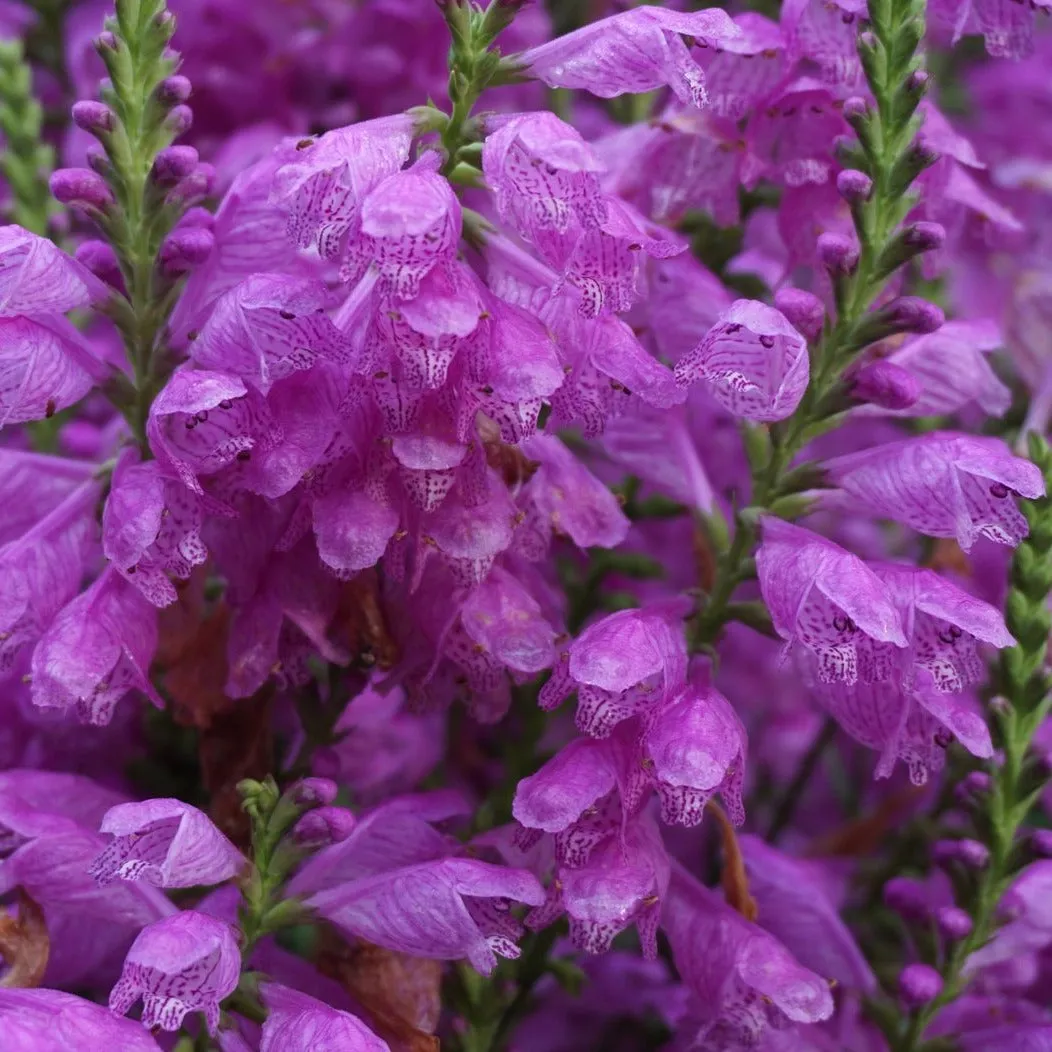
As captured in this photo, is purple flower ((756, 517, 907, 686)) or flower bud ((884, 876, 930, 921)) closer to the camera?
purple flower ((756, 517, 907, 686))

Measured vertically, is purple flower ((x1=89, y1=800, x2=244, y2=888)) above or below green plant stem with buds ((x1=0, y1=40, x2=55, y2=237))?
below

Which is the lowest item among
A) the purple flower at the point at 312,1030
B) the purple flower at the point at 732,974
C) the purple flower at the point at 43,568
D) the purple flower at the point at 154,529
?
the purple flower at the point at 732,974

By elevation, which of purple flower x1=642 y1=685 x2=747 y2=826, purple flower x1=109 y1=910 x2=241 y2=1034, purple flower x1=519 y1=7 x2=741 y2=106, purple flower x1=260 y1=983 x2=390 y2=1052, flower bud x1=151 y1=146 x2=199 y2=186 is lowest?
purple flower x1=260 y1=983 x2=390 y2=1052

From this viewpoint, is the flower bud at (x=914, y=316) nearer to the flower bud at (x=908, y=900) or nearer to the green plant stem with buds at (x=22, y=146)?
the flower bud at (x=908, y=900)

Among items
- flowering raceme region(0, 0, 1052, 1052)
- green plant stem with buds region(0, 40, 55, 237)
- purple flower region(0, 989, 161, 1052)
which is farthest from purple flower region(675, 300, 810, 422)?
green plant stem with buds region(0, 40, 55, 237)

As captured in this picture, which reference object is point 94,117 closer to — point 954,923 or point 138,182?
point 138,182

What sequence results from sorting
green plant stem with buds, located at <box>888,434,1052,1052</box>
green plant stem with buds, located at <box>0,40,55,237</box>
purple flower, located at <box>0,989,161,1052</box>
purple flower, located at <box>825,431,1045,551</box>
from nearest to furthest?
purple flower, located at <box>0,989,161,1052</box> < purple flower, located at <box>825,431,1045,551</box> < green plant stem with buds, located at <box>888,434,1052,1052</box> < green plant stem with buds, located at <box>0,40,55,237</box>

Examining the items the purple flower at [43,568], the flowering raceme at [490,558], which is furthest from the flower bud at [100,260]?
the purple flower at [43,568]

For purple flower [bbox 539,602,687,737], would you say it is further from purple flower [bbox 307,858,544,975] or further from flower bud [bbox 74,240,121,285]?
flower bud [bbox 74,240,121,285]
